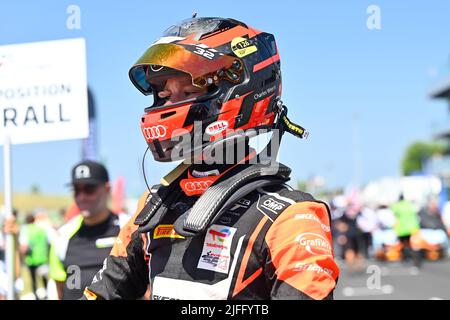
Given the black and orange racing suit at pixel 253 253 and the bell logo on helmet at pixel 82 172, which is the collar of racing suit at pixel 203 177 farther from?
the bell logo on helmet at pixel 82 172

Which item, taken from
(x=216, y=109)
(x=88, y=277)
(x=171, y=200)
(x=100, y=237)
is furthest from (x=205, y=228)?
(x=100, y=237)

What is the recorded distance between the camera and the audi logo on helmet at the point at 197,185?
6.91 ft

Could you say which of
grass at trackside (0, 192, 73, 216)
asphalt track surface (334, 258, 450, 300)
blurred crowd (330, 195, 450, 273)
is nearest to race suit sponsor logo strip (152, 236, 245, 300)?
asphalt track surface (334, 258, 450, 300)

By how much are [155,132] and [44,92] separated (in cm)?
199

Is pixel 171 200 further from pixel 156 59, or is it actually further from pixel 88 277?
pixel 88 277

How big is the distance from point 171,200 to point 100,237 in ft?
7.98

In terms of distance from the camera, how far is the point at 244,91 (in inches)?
84.5

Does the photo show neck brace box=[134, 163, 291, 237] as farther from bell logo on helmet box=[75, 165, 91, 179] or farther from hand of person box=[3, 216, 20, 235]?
bell logo on helmet box=[75, 165, 91, 179]

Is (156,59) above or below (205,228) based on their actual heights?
above

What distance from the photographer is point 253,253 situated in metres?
1.90

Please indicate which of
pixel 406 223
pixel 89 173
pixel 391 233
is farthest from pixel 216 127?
pixel 391 233

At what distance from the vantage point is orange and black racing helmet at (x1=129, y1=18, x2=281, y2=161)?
209 cm

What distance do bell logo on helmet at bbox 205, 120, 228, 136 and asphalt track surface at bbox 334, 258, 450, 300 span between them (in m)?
6.08

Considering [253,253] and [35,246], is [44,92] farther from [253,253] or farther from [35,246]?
[35,246]
